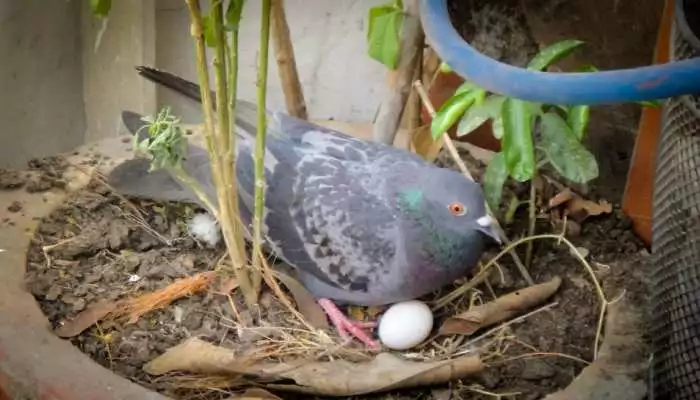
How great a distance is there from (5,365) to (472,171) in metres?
0.77

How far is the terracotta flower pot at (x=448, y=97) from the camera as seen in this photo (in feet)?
5.37

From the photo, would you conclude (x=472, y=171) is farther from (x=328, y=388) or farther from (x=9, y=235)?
(x=9, y=235)

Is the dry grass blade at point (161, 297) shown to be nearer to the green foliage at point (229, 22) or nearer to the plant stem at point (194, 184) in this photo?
the plant stem at point (194, 184)

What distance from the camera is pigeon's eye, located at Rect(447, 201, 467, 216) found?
1258 mm

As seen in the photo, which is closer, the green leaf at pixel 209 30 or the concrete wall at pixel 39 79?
the green leaf at pixel 209 30

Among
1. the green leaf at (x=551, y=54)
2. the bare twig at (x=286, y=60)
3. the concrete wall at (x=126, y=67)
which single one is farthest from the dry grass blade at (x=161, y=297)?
the concrete wall at (x=126, y=67)

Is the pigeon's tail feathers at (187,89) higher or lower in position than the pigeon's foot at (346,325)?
higher

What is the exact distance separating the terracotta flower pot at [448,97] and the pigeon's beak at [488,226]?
38cm

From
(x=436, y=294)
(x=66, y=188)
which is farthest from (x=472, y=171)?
(x=66, y=188)

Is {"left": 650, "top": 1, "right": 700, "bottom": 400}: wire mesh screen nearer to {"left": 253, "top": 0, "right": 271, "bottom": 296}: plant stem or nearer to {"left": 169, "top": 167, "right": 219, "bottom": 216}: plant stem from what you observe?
{"left": 253, "top": 0, "right": 271, "bottom": 296}: plant stem

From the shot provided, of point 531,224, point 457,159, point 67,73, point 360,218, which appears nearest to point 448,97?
point 457,159

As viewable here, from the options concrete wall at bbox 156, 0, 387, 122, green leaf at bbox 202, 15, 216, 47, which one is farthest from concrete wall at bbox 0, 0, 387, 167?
green leaf at bbox 202, 15, 216, 47

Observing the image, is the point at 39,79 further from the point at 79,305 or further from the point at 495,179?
the point at 495,179

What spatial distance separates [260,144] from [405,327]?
305 mm
